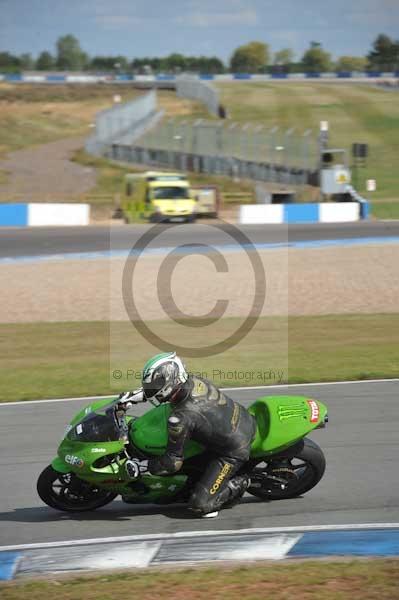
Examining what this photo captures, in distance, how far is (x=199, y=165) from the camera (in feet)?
156

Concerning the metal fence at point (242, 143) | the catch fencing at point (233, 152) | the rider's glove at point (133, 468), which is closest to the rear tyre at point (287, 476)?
the rider's glove at point (133, 468)

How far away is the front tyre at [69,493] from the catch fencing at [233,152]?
115ft

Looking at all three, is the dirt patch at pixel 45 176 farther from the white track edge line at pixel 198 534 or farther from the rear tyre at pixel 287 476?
the white track edge line at pixel 198 534

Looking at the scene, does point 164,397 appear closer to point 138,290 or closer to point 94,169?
point 138,290

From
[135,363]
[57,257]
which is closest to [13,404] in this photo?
[135,363]

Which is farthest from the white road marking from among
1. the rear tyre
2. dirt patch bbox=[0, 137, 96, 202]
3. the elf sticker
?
dirt patch bbox=[0, 137, 96, 202]

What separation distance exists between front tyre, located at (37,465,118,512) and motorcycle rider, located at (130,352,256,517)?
0.68 meters

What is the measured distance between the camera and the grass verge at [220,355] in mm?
13086

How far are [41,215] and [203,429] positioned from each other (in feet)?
98.0

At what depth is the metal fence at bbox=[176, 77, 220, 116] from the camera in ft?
244

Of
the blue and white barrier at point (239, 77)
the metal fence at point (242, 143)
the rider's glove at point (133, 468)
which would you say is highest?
the blue and white barrier at point (239, 77)

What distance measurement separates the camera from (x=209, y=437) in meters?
7.25

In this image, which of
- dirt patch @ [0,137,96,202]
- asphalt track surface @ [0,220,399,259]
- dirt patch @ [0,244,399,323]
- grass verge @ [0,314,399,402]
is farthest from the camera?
dirt patch @ [0,137,96,202]

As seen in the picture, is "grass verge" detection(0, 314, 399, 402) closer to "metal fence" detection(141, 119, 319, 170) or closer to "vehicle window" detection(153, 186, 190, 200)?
"vehicle window" detection(153, 186, 190, 200)
